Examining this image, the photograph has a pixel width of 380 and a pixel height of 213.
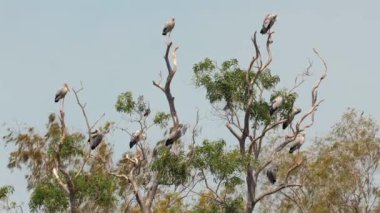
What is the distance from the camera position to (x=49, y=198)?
23156 mm

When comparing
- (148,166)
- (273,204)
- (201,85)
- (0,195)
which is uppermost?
(273,204)

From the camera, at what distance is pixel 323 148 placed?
108 ft

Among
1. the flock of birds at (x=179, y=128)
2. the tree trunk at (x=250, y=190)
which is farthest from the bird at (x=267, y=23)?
the tree trunk at (x=250, y=190)

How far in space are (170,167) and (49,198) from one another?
3386 millimetres

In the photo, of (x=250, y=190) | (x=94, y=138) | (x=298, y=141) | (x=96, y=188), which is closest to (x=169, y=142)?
(x=250, y=190)

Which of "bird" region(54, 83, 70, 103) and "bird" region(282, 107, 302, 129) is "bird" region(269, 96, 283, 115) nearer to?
"bird" region(282, 107, 302, 129)

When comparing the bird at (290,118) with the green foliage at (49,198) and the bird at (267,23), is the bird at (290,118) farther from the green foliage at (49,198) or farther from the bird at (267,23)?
the green foliage at (49,198)

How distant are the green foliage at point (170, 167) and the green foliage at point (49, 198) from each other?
2.80 metres

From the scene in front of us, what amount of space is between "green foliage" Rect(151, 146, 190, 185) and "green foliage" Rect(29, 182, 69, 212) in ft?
9.17

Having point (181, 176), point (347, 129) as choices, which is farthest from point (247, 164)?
point (347, 129)

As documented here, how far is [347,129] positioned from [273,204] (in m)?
4.54

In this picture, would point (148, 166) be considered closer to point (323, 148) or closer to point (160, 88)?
point (160, 88)

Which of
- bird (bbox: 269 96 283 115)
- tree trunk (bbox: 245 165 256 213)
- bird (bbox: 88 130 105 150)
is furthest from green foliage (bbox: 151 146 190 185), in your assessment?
bird (bbox: 269 96 283 115)

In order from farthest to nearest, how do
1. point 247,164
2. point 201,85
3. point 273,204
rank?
point 273,204 → point 201,85 → point 247,164
